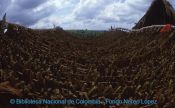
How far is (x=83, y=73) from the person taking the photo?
11141mm

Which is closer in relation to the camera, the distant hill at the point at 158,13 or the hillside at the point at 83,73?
the hillside at the point at 83,73

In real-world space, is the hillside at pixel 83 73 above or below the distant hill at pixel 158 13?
below

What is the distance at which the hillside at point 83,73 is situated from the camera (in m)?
8.05

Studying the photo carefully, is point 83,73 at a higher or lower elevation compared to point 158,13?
lower

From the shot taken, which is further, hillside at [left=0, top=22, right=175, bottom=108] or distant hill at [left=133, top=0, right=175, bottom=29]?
distant hill at [left=133, top=0, right=175, bottom=29]

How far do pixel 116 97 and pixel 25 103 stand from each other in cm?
Answer: 182

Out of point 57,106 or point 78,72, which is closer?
point 57,106

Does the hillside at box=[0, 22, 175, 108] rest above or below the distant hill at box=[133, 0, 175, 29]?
below

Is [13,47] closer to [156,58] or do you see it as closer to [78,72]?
[78,72]

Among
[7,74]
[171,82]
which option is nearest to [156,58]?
[171,82]

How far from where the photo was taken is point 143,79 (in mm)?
10164

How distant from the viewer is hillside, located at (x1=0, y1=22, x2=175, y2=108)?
805 cm

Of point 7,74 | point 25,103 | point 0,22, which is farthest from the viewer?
point 0,22

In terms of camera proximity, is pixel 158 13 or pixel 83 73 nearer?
pixel 83 73
